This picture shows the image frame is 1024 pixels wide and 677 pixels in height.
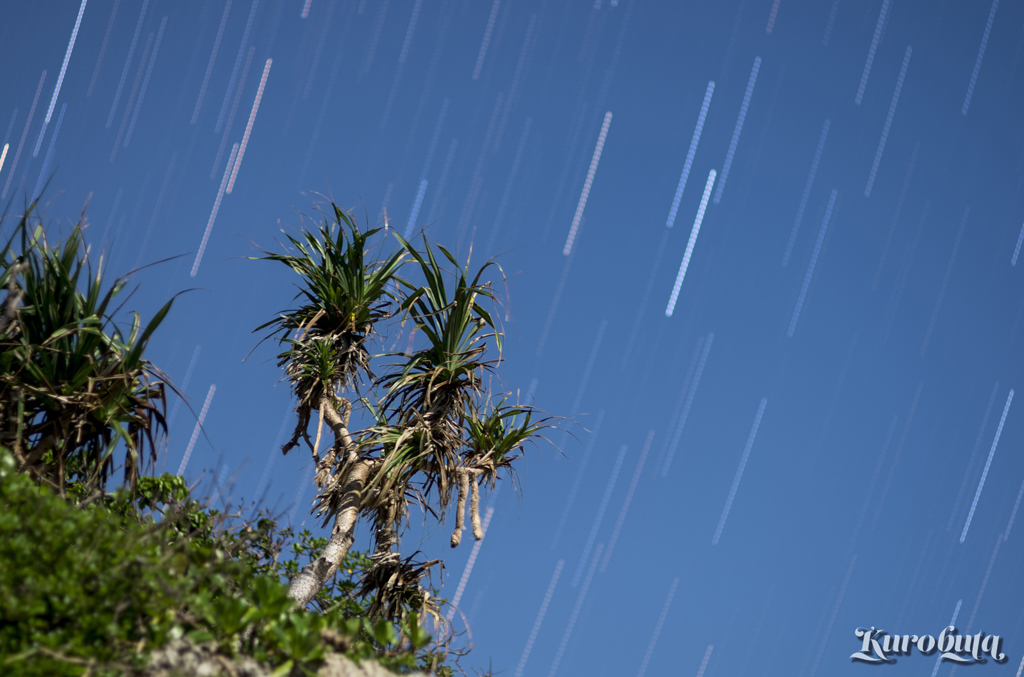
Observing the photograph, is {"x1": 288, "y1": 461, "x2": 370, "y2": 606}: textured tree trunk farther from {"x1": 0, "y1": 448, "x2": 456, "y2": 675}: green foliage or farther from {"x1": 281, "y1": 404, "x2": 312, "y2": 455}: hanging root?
{"x1": 0, "y1": 448, "x2": 456, "y2": 675}: green foliage

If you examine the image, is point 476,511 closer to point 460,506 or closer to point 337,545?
point 460,506

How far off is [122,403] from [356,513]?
2.07 m

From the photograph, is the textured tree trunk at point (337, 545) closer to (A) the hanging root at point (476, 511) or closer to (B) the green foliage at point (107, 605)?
(A) the hanging root at point (476, 511)

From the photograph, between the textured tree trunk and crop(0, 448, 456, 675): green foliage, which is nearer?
crop(0, 448, 456, 675): green foliage

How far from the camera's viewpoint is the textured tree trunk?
5.49m

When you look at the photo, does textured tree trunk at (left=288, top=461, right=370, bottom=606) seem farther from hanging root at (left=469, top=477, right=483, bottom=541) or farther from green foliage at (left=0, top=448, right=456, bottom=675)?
green foliage at (left=0, top=448, right=456, bottom=675)

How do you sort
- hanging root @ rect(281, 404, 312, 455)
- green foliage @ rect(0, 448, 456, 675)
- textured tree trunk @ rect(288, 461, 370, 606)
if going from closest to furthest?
green foliage @ rect(0, 448, 456, 675)
textured tree trunk @ rect(288, 461, 370, 606)
hanging root @ rect(281, 404, 312, 455)

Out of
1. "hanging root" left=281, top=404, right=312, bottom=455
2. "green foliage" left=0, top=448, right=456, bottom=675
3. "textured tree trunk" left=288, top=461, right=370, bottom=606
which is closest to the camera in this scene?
"green foliage" left=0, top=448, right=456, bottom=675

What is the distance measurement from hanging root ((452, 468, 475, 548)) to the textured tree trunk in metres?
0.85

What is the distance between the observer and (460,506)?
19.0 feet

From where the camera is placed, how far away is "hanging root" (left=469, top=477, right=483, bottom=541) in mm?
5605

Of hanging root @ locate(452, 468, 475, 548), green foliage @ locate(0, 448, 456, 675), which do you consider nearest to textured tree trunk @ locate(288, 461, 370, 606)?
hanging root @ locate(452, 468, 475, 548)

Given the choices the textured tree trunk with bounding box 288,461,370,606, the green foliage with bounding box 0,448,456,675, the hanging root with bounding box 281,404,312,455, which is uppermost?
the hanging root with bounding box 281,404,312,455

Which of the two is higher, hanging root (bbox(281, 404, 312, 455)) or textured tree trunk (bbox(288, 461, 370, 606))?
hanging root (bbox(281, 404, 312, 455))
